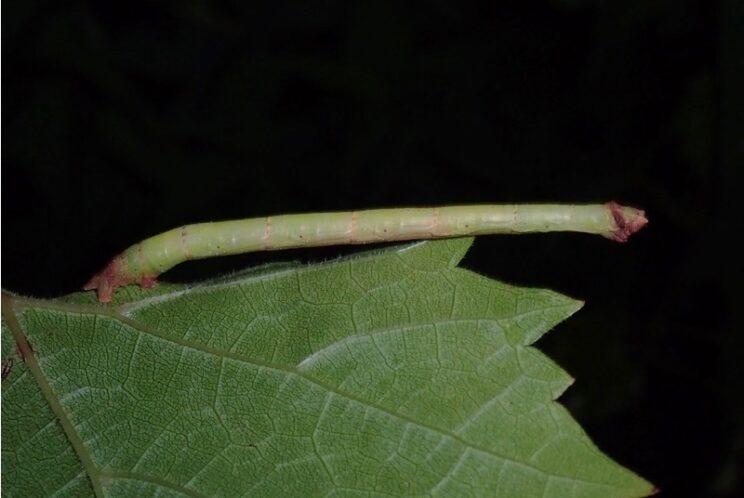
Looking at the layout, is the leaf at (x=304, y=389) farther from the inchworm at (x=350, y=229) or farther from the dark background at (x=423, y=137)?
the dark background at (x=423, y=137)

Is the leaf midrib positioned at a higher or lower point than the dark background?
lower

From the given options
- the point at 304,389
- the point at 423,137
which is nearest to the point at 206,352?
the point at 304,389

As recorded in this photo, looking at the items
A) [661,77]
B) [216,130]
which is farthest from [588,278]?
[216,130]

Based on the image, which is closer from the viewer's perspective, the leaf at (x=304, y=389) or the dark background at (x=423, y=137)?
the leaf at (x=304, y=389)

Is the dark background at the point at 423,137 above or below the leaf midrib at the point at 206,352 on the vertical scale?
above

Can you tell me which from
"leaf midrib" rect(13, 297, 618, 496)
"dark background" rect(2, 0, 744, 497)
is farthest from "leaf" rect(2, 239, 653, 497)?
"dark background" rect(2, 0, 744, 497)

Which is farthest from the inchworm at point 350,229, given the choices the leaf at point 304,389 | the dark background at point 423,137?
the dark background at point 423,137

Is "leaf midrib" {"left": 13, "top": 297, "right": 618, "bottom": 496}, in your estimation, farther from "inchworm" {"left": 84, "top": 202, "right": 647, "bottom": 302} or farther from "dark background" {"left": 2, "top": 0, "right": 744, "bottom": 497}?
"dark background" {"left": 2, "top": 0, "right": 744, "bottom": 497}
